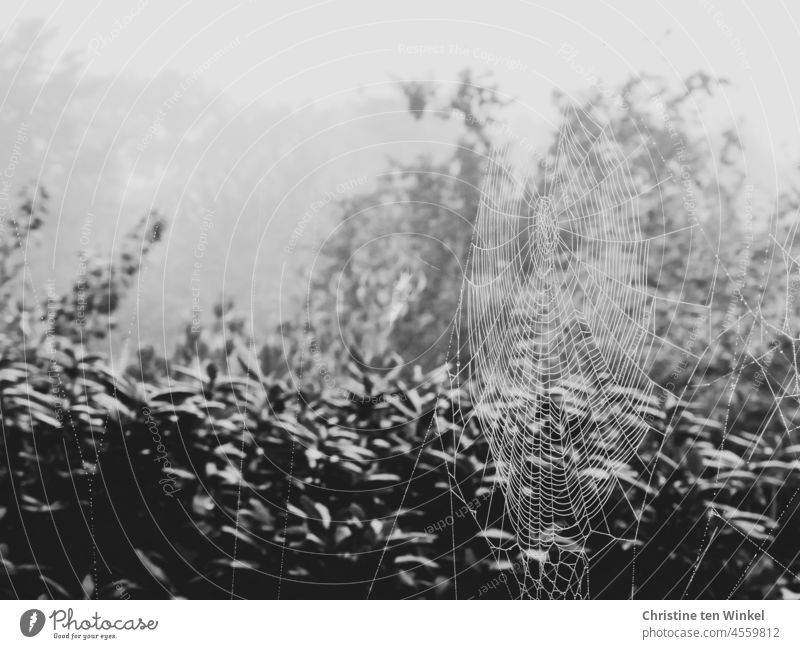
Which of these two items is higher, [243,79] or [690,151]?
[243,79]

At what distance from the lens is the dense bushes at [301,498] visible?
222 cm

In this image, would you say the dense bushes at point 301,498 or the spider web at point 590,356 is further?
the spider web at point 590,356

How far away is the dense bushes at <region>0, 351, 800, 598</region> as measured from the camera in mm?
2223

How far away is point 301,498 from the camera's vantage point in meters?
2.28

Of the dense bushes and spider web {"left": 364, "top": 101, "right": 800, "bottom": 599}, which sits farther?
spider web {"left": 364, "top": 101, "right": 800, "bottom": 599}

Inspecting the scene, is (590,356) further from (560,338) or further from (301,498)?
(301,498)

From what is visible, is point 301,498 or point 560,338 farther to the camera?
point 560,338

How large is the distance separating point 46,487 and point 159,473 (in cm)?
33

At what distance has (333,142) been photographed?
2.72 metres

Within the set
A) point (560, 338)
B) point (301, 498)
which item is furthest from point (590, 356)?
point (301, 498)

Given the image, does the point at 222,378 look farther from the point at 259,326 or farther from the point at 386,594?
the point at 386,594

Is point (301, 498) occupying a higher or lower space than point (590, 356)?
lower
